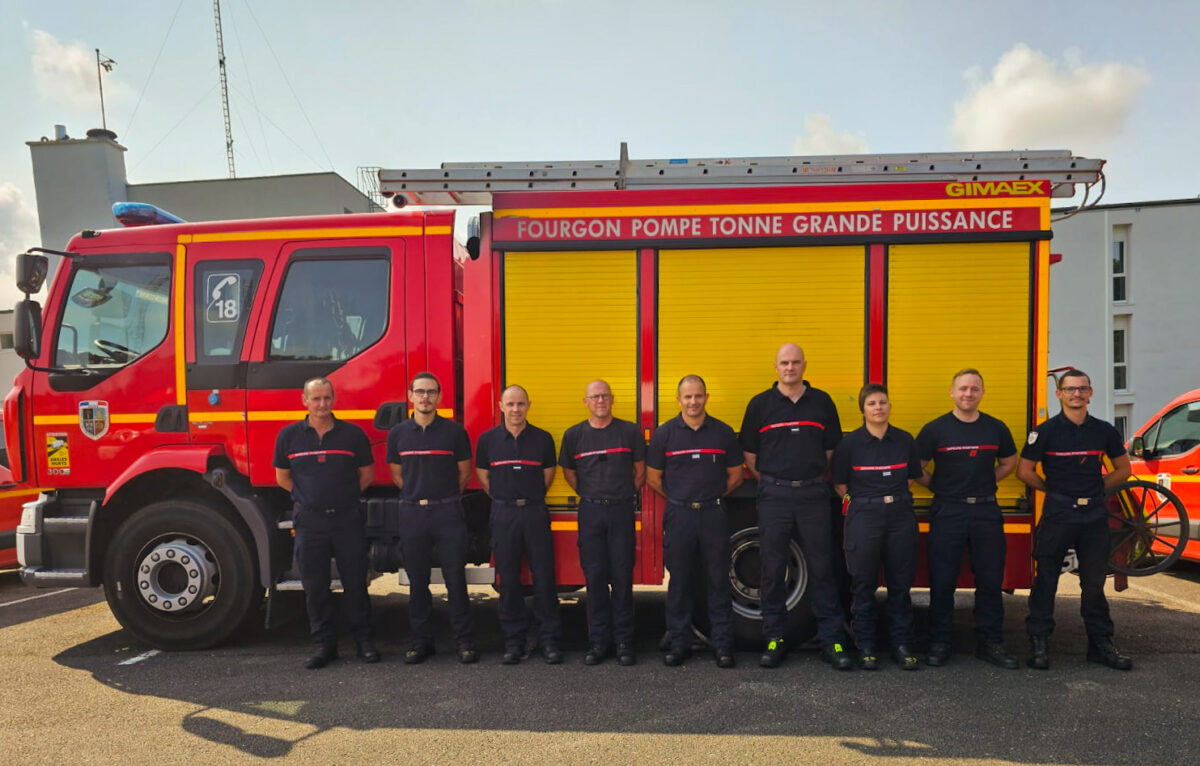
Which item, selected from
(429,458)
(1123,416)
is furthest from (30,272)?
(1123,416)

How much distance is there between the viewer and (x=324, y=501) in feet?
14.6

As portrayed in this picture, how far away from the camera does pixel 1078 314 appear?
18359mm

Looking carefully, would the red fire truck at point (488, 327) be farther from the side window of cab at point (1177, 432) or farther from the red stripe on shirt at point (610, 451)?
the side window of cab at point (1177, 432)

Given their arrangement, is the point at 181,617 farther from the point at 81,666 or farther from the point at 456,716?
the point at 456,716

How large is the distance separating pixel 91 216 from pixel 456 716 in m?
15.8

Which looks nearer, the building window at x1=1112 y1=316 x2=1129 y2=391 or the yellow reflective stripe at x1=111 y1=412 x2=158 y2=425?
the yellow reflective stripe at x1=111 y1=412 x2=158 y2=425

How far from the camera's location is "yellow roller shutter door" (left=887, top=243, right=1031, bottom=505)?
434 cm

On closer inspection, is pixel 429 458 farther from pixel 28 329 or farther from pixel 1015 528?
pixel 1015 528

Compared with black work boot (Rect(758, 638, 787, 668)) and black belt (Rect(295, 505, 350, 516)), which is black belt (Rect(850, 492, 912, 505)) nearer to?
black work boot (Rect(758, 638, 787, 668))

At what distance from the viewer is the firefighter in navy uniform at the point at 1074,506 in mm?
4172

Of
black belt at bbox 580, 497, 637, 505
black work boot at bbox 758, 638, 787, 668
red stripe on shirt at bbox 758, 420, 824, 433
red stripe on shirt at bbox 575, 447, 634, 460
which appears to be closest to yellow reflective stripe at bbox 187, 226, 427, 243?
red stripe on shirt at bbox 575, 447, 634, 460

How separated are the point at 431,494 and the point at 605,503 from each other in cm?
108

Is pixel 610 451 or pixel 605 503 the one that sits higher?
pixel 610 451

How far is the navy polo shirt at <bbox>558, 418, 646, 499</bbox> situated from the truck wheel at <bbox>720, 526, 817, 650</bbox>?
32.8 inches
